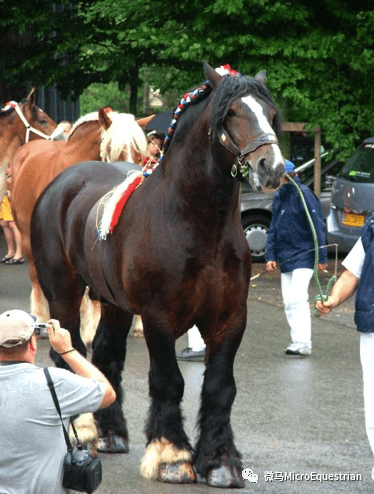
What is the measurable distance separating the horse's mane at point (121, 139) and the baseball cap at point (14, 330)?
18.5 ft

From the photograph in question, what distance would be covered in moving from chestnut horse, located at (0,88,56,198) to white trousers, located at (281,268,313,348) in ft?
12.6

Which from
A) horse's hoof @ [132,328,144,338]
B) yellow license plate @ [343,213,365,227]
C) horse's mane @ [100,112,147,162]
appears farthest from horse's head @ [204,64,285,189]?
yellow license plate @ [343,213,365,227]

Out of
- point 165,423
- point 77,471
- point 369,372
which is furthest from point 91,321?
point 77,471

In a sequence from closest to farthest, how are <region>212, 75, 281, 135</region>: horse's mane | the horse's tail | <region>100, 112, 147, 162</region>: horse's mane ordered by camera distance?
<region>212, 75, 281, 135</region>: horse's mane, <region>100, 112, 147, 162</region>: horse's mane, the horse's tail

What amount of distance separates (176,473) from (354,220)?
9.00 metres

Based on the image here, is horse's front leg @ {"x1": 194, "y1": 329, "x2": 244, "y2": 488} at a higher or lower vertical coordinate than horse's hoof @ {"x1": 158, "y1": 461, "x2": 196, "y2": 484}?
higher

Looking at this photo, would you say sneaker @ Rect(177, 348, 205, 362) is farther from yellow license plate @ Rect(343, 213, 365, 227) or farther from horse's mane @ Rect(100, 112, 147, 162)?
yellow license plate @ Rect(343, 213, 365, 227)

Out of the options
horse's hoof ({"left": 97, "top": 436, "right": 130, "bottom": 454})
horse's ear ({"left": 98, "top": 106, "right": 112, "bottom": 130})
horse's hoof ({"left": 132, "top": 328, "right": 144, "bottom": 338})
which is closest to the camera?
horse's hoof ({"left": 97, "top": 436, "right": 130, "bottom": 454})

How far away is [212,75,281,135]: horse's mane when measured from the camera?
621 cm

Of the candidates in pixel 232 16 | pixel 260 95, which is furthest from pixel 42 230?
pixel 232 16

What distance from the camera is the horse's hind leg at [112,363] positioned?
7.49 meters

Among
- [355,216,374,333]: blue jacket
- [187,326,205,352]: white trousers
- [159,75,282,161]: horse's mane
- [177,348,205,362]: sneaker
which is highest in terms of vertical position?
[159,75,282,161]: horse's mane

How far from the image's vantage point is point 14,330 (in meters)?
4.47

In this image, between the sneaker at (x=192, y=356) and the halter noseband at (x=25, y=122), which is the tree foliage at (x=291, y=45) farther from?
the sneaker at (x=192, y=356)
